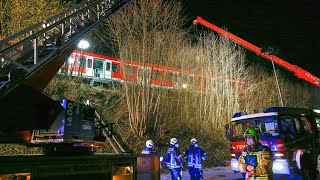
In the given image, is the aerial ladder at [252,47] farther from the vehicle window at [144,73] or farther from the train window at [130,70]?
the train window at [130,70]

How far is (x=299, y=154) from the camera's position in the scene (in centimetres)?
872

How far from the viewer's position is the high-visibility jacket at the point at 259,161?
4191mm

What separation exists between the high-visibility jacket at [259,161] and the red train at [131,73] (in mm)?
9425

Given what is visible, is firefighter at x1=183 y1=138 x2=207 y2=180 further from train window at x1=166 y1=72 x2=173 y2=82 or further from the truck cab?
train window at x1=166 y1=72 x2=173 y2=82

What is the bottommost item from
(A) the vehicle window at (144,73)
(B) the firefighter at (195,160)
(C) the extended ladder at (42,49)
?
(B) the firefighter at (195,160)

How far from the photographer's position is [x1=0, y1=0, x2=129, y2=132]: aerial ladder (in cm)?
424

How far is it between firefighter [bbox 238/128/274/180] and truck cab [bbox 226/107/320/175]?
3755 millimetres

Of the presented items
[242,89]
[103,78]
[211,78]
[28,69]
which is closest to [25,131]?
[28,69]

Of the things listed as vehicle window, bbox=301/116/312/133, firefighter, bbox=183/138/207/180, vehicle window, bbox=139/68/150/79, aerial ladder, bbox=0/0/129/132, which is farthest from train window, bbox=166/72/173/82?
aerial ladder, bbox=0/0/129/132

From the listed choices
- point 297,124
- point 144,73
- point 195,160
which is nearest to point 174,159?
point 195,160

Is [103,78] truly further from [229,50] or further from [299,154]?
[299,154]

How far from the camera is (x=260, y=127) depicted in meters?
9.53

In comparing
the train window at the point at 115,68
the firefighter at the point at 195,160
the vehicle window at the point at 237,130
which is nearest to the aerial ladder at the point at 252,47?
the train window at the point at 115,68

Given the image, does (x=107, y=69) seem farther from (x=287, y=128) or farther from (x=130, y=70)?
(x=287, y=128)
